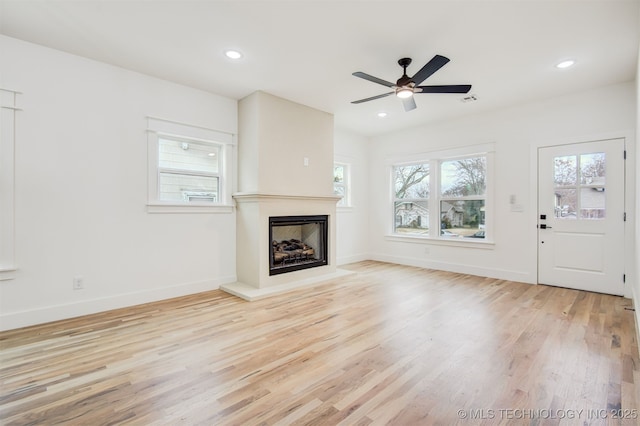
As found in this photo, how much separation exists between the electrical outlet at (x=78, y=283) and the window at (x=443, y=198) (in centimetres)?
518

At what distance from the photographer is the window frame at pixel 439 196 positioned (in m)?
4.93

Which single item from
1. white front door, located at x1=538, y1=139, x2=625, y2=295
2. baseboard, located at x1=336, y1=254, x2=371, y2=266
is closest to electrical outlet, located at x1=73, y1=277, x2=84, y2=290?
baseboard, located at x1=336, y1=254, x2=371, y2=266

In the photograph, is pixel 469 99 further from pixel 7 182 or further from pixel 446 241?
pixel 7 182

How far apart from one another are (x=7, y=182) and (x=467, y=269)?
6029 mm

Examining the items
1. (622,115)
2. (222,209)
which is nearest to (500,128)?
(622,115)

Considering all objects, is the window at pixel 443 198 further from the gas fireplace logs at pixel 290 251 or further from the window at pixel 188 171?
the window at pixel 188 171

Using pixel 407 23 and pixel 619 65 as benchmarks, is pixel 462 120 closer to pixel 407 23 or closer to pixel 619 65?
pixel 619 65

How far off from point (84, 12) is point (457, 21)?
122 inches

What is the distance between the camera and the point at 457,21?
2.55 meters

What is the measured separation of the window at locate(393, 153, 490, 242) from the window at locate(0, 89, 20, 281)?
5.68m

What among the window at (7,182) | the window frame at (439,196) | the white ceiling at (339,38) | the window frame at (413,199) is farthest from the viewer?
the window frame at (413,199)

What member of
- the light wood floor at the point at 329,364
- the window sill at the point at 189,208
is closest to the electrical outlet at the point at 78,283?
the light wood floor at the point at 329,364

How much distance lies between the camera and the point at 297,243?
4895mm

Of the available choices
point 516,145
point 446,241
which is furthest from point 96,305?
point 516,145
